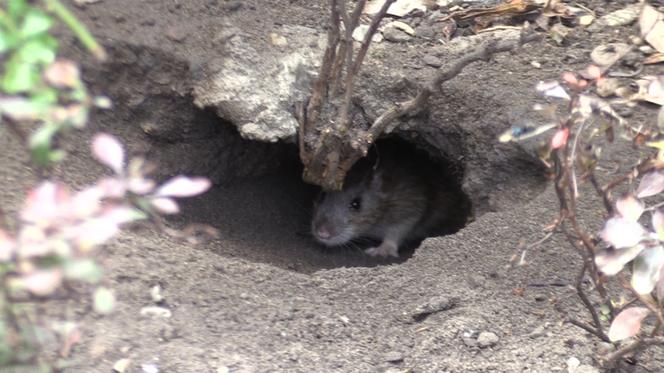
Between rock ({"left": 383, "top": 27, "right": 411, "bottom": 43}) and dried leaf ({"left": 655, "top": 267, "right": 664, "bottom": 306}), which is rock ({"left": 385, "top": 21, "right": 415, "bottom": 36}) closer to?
rock ({"left": 383, "top": 27, "right": 411, "bottom": 43})

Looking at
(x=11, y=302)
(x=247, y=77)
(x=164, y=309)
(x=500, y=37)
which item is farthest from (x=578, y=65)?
(x=11, y=302)

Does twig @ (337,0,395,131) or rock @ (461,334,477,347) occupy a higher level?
twig @ (337,0,395,131)

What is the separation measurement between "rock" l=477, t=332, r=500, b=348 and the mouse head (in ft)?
9.88

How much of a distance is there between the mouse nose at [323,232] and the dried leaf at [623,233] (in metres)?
3.67

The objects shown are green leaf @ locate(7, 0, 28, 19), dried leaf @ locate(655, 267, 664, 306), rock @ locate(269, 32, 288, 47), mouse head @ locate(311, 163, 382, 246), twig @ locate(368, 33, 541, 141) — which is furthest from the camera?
mouse head @ locate(311, 163, 382, 246)

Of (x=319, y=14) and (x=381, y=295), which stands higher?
(x=319, y=14)

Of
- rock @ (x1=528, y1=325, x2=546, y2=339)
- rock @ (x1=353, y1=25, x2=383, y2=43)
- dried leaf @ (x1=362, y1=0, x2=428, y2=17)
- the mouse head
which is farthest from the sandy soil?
the mouse head

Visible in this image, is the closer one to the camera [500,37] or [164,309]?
[164,309]

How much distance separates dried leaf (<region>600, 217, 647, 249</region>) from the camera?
219 centimetres

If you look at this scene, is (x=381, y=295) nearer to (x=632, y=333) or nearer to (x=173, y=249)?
(x=173, y=249)

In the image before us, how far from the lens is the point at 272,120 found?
4.26 m

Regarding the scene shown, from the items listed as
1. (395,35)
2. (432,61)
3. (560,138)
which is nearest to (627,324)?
(560,138)

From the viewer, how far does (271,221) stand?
516cm

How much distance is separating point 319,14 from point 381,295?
1.83 m
